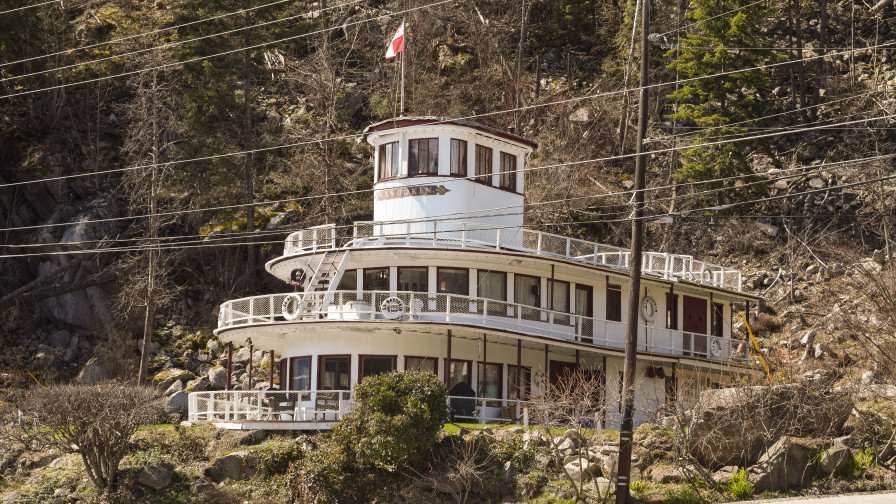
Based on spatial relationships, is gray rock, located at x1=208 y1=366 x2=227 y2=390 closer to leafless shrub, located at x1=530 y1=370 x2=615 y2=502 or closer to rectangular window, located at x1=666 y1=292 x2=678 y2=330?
rectangular window, located at x1=666 y1=292 x2=678 y2=330

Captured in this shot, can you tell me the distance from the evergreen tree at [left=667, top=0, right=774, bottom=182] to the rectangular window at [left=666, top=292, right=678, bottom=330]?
11620 millimetres

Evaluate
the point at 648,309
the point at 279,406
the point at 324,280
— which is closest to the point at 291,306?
the point at 324,280

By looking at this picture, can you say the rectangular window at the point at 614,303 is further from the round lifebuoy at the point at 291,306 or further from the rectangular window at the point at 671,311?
the round lifebuoy at the point at 291,306

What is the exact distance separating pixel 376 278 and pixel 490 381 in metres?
5.04

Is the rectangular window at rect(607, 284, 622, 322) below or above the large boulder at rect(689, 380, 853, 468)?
above

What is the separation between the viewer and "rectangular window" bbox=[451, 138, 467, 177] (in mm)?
44656

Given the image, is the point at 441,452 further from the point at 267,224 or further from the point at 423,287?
the point at 267,224

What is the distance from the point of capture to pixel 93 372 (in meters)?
55.0

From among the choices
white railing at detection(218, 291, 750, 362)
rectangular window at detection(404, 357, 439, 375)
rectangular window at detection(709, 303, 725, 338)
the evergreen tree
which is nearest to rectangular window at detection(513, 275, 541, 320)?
white railing at detection(218, 291, 750, 362)

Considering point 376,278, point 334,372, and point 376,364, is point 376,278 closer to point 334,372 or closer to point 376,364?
point 376,364

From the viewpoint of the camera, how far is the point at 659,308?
155 feet

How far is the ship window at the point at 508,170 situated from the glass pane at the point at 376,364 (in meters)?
8.15

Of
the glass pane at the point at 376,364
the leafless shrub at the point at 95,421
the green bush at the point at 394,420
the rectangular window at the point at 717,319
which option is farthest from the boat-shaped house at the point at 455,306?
the leafless shrub at the point at 95,421

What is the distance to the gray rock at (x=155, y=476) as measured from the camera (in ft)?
123
